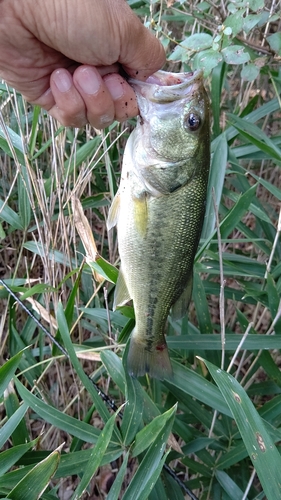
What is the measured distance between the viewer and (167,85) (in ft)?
4.37

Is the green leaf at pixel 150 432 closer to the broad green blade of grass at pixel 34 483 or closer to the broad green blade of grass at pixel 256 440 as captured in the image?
the broad green blade of grass at pixel 256 440

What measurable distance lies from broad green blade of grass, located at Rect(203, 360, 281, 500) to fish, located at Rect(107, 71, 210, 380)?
1.21 ft

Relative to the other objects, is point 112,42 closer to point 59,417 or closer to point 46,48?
point 46,48

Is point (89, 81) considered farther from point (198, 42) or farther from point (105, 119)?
point (198, 42)

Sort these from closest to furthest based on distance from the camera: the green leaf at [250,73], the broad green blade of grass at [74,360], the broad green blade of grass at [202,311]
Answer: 1. the broad green blade of grass at [74,360]
2. the green leaf at [250,73]
3. the broad green blade of grass at [202,311]

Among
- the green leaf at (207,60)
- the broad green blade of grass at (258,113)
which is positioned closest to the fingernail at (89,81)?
the green leaf at (207,60)

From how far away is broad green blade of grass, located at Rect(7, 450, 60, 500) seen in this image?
1.14 metres

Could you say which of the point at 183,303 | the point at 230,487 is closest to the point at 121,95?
the point at 183,303

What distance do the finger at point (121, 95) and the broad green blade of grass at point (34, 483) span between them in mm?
1034

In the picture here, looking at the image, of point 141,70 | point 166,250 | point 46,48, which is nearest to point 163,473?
point 166,250

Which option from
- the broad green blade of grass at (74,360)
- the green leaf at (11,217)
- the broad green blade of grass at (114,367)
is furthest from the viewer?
the green leaf at (11,217)

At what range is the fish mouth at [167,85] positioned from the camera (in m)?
1.29

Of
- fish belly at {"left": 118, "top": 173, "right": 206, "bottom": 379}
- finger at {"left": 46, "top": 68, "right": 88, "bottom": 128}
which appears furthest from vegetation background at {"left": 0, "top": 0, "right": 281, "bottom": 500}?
finger at {"left": 46, "top": 68, "right": 88, "bottom": 128}

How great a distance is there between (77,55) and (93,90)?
4.3 inches
